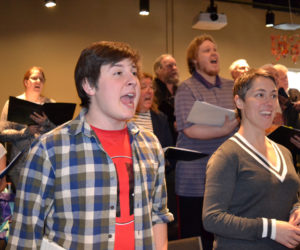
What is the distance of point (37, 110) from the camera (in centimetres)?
299

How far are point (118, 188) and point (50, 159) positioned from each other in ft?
0.82

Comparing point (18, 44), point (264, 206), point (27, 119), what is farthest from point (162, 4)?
point (264, 206)

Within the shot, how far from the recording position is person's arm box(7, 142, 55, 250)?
1.20 meters

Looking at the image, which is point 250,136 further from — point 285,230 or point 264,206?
point 285,230

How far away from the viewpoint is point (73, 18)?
6234mm

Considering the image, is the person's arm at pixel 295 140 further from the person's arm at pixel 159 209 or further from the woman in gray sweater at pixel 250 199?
the person's arm at pixel 159 209

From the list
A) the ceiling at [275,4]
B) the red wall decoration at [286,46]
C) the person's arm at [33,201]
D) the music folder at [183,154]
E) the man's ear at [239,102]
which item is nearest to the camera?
the person's arm at [33,201]

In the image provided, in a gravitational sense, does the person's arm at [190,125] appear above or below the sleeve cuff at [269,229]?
above

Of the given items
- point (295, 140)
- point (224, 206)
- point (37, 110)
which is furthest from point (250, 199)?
point (37, 110)

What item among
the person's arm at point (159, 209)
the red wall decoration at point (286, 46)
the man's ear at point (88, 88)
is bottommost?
the person's arm at point (159, 209)

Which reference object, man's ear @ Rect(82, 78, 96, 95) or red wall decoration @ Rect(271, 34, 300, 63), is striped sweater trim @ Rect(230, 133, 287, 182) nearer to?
man's ear @ Rect(82, 78, 96, 95)

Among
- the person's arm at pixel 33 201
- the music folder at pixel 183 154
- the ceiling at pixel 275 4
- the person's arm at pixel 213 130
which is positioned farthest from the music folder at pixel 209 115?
the ceiling at pixel 275 4

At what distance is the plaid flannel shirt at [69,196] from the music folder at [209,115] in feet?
3.77

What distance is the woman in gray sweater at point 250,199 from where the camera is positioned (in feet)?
4.99
